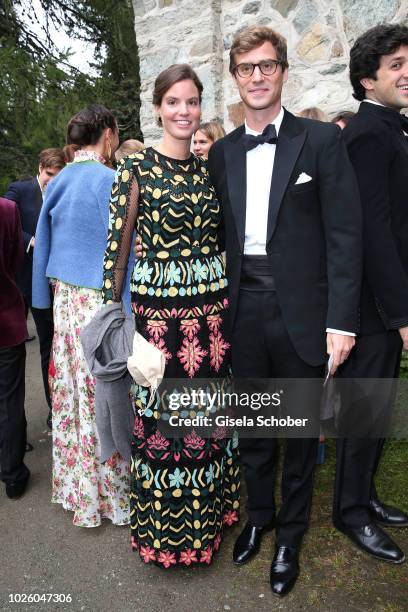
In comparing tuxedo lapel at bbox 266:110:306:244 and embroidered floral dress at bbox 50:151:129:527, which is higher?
tuxedo lapel at bbox 266:110:306:244

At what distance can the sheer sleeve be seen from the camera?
2.16m

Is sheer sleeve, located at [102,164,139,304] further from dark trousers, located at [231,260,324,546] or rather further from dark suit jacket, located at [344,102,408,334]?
dark suit jacket, located at [344,102,408,334]

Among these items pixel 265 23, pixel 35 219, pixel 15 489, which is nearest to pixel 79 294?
pixel 15 489

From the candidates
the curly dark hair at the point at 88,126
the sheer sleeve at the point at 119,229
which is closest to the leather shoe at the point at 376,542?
the sheer sleeve at the point at 119,229

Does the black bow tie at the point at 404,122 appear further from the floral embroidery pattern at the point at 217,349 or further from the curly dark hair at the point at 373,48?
the floral embroidery pattern at the point at 217,349

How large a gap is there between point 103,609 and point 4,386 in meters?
1.36

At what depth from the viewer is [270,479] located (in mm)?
2461

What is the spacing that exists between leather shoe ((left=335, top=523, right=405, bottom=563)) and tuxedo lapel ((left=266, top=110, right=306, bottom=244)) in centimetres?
146

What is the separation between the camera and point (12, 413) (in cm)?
308

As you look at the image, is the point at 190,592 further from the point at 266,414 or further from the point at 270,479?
the point at 266,414

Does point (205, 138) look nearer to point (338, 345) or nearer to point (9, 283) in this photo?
point (9, 283)

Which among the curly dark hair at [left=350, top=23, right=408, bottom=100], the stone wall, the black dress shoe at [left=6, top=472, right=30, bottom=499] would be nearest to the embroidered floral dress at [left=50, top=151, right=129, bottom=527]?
the black dress shoe at [left=6, top=472, right=30, bottom=499]

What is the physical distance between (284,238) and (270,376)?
63 centimetres

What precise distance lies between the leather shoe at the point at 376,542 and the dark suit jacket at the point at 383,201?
1.00m
